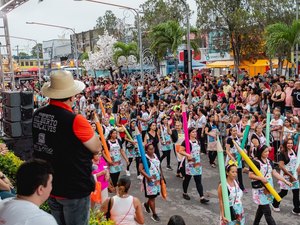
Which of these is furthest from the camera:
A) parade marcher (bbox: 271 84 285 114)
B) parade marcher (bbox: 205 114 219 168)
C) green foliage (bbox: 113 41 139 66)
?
→ green foliage (bbox: 113 41 139 66)

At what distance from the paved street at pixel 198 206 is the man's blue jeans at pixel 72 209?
4.38m

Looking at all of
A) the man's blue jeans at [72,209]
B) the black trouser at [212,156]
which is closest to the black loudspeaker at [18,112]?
the black trouser at [212,156]

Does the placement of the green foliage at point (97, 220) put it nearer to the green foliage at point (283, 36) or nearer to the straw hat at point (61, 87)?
the straw hat at point (61, 87)

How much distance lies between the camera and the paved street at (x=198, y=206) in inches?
294

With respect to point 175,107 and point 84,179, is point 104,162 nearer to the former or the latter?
point 84,179

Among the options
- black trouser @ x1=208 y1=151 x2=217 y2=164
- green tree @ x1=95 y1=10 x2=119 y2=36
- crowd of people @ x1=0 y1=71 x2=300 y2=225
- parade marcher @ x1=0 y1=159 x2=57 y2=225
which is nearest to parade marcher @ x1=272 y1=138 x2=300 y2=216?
crowd of people @ x1=0 y1=71 x2=300 y2=225

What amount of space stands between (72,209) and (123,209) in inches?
79.2

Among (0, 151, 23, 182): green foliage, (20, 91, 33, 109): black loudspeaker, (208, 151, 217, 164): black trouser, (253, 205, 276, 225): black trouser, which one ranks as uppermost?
(20, 91, 33, 109): black loudspeaker

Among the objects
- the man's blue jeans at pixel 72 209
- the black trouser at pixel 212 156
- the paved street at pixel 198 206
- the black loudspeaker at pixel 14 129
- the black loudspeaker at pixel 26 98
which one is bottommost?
the paved street at pixel 198 206

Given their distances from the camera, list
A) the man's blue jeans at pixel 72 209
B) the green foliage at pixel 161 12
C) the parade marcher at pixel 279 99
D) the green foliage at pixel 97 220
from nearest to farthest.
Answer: the man's blue jeans at pixel 72 209
the green foliage at pixel 97 220
the parade marcher at pixel 279 99
the green foliage at pixel 161 12

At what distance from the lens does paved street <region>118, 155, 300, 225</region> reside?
24.5ft

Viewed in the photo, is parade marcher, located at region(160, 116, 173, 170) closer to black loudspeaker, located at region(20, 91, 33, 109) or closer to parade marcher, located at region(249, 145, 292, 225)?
black loudspeaker, located at region(20, 91, 33, 109)

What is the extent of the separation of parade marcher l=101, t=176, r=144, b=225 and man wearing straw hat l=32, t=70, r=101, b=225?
6.13ft

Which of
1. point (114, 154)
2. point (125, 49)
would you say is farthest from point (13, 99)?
point (125, 49)
